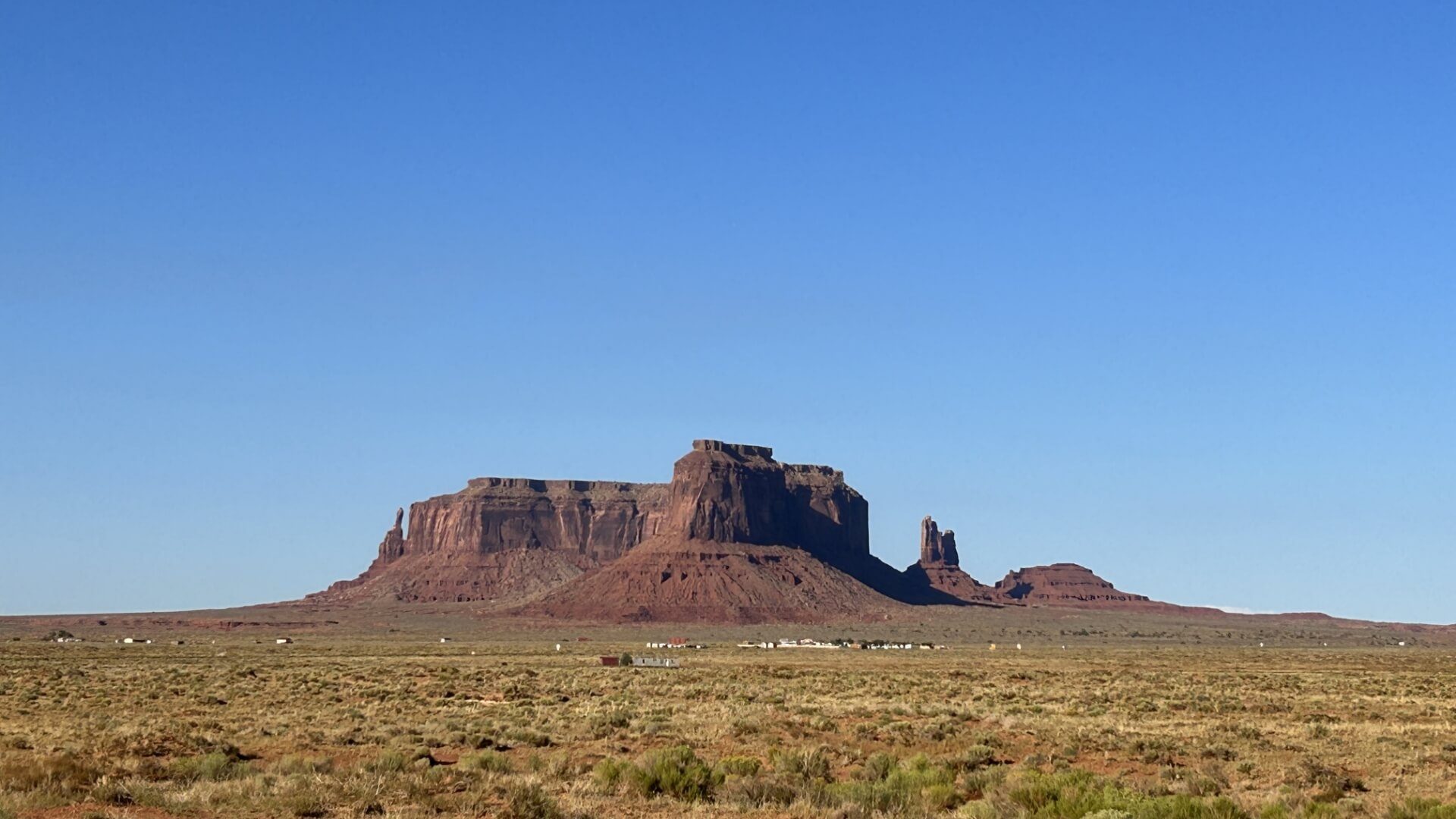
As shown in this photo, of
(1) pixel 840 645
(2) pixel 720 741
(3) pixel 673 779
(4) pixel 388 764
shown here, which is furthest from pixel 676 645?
(3) pixel 673 779

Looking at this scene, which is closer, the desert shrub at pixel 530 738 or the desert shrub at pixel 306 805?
the desert shrub at pixel 306 805

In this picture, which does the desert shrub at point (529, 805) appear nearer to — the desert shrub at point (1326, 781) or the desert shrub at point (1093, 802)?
the desert shrub at point (1093, 802)

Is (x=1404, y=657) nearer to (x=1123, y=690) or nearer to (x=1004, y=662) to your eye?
(x=1004, y=662)

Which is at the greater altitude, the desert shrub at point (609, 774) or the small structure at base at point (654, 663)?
the small structure at base at point (654, 663)

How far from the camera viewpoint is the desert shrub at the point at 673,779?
66.1ft

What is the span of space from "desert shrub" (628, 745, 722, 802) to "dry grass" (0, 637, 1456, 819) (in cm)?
4

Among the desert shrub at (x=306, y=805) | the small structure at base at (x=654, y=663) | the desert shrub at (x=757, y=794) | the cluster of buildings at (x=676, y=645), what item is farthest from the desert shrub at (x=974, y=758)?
the cluster of buildings at (x=676, y=645)

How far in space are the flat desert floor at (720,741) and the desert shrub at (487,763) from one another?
0.24 ft

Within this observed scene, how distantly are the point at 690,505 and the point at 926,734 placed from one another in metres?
169

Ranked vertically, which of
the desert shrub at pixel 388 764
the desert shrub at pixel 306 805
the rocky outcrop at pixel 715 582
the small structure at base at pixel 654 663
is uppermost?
the rocky outcrop at pixel 715 582

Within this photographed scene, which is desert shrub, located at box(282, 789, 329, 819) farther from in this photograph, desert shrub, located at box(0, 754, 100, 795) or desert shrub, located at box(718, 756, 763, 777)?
desert shrub, located at box(718, 756, 763, 777)

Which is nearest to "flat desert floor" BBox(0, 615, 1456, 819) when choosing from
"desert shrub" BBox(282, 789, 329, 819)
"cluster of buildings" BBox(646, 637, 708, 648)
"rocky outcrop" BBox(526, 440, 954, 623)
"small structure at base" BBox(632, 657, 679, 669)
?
"desert shrub" BBox(282, 789, 329, 819)

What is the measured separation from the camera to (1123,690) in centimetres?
4556

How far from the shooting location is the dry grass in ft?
61.1
